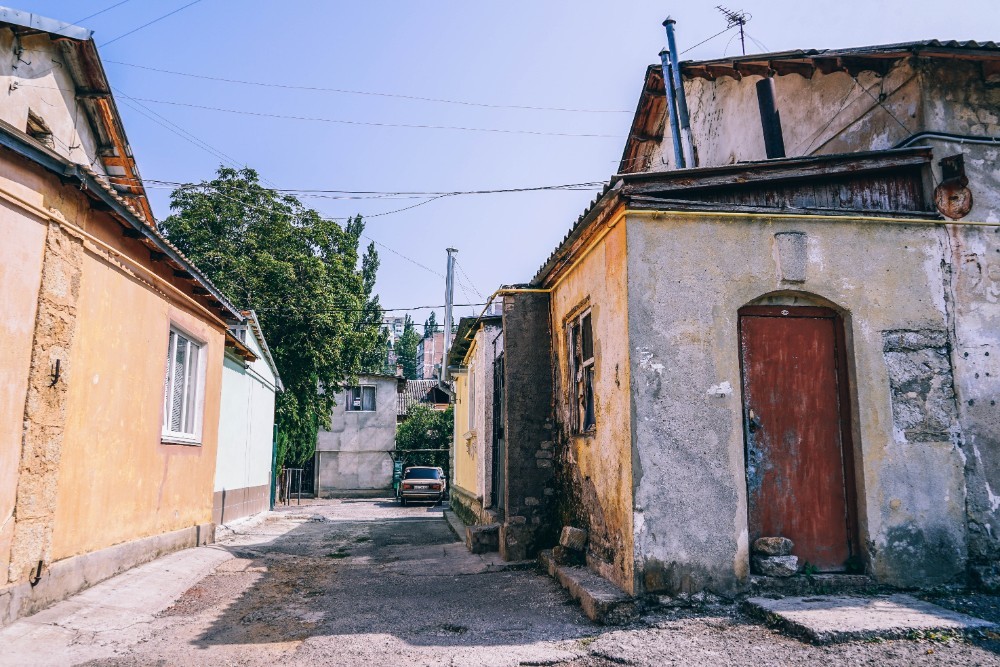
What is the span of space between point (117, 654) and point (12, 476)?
58.5 inches

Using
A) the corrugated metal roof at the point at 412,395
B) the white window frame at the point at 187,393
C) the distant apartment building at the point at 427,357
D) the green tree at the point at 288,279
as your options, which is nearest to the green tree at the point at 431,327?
the distant apartment building at the point at 427,357

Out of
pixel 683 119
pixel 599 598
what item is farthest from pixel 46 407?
pixel 683 119

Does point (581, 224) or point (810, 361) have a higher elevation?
point (581, 224)

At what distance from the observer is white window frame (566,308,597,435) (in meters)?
7.32

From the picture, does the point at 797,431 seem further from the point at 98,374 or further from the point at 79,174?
the point at 79,174

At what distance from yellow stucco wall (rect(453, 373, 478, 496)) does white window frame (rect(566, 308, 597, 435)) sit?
588 centimetres

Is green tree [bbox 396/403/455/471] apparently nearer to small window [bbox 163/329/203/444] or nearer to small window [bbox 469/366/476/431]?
small window [bbox 469/366/476/431]

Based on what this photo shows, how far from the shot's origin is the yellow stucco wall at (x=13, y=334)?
5051mm

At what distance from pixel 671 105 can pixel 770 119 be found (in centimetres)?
224

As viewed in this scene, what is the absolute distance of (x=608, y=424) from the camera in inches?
259

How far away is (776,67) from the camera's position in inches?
331

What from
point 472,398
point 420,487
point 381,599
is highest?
point 472,398

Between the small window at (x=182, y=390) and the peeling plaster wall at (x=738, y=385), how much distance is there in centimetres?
576

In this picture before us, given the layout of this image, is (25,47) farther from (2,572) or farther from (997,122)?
(997,122)
